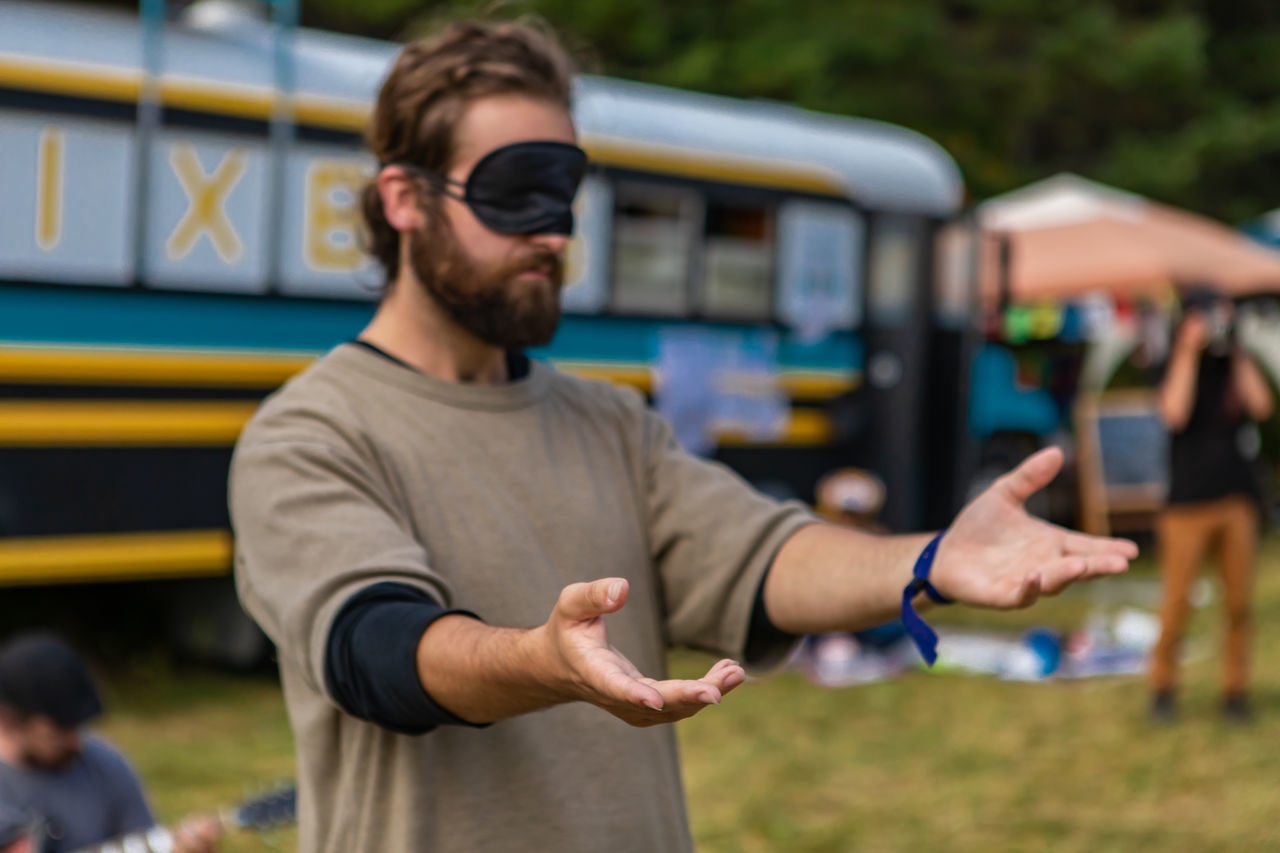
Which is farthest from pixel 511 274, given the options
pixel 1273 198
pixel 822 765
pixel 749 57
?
pixel 1273 198

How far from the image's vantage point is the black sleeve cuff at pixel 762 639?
6.45 ft

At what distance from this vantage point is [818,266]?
29.3ft

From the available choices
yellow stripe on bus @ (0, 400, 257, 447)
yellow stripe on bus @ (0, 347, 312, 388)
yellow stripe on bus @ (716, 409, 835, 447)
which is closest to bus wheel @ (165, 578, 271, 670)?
yellow stripe on bus @ (0, 400, 257, 447)

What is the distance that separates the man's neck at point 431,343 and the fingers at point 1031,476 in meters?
0.66

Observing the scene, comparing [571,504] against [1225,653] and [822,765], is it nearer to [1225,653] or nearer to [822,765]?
[822,765]

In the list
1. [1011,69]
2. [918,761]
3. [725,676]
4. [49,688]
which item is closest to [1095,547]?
[725,676]

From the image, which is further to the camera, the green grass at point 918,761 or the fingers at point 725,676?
the green grass at point 918,761

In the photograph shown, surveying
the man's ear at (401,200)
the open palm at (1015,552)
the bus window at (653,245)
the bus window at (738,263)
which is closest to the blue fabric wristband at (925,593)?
the open palm at (1015,552)

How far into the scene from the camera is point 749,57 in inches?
687

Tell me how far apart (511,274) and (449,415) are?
20cm

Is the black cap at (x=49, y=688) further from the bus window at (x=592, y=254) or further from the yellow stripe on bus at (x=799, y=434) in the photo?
the yellow stripe on bus at (x=799, y=434)

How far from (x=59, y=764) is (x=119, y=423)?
2964mm

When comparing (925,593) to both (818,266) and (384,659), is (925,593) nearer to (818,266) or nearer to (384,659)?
(384,659)

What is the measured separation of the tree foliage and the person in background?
34.3 feet
